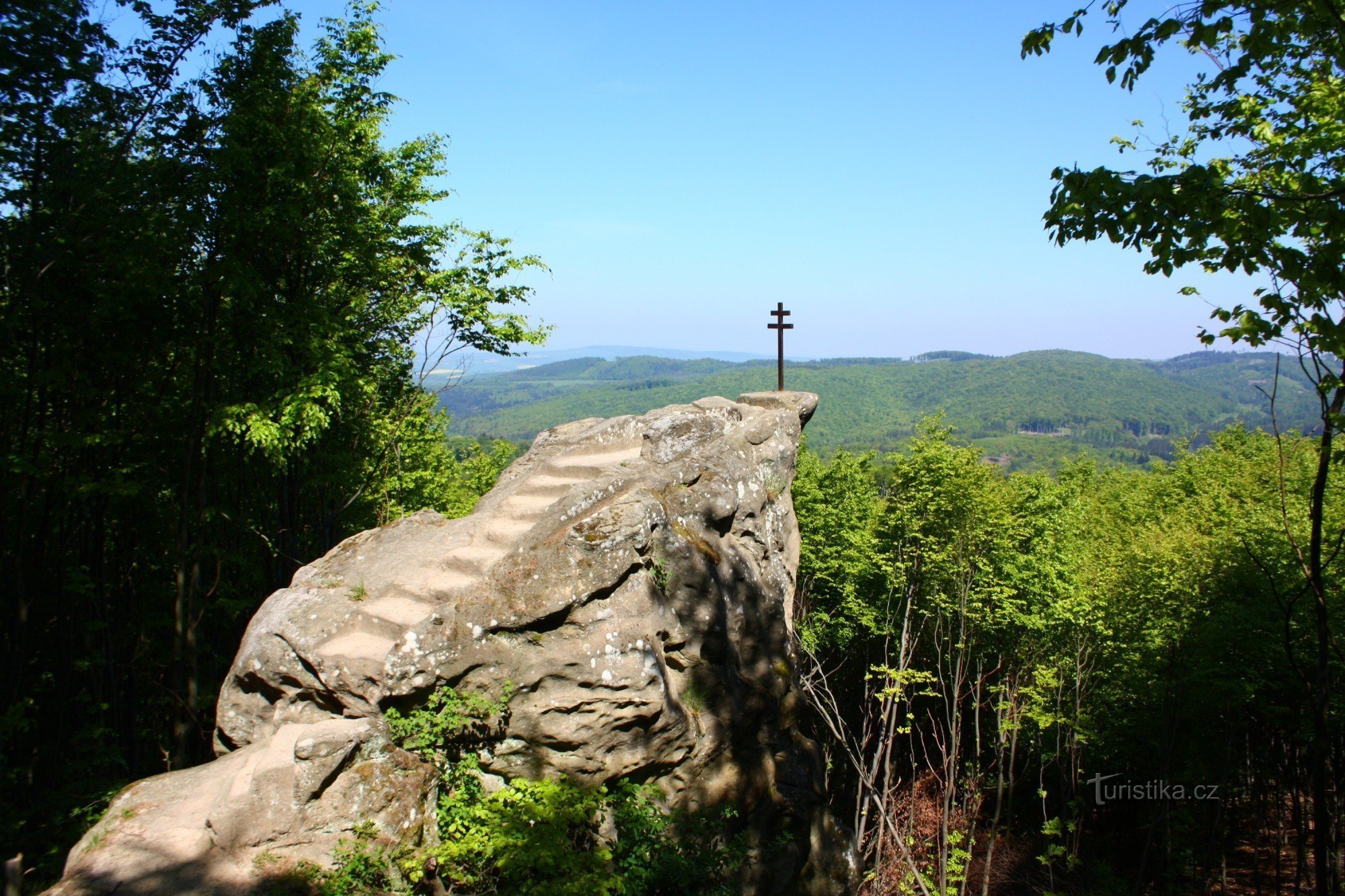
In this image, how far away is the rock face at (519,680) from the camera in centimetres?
664

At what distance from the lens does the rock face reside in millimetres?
6645

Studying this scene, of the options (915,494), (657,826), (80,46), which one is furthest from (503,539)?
(915,494)

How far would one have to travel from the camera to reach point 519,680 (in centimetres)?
816

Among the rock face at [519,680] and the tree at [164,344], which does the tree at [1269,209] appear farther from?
the tree at [164,344]

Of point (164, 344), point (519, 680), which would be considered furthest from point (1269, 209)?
point (164, 344)

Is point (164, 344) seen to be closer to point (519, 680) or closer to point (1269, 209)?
point (519, 680)

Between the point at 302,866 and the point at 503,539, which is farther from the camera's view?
the point at 503,539

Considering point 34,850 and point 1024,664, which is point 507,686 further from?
point 1024,664

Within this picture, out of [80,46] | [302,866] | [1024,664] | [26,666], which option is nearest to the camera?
[302,866]

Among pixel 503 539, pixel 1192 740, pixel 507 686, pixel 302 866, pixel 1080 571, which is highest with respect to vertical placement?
pixel 503 539

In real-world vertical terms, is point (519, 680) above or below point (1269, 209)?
below

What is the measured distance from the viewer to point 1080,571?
22094 millimetres

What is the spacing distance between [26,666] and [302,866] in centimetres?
806

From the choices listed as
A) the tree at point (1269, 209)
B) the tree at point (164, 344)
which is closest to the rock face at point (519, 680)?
the tree at point (164, 344)
